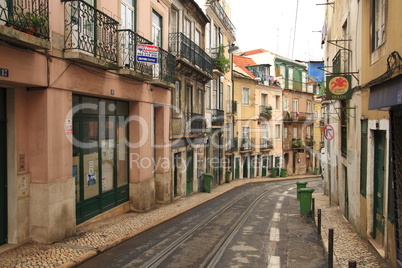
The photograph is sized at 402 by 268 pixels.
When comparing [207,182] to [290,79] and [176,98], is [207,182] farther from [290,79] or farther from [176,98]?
Result: [290,79]

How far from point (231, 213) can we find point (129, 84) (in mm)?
5868

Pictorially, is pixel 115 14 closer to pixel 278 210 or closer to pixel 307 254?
pixel 307 254

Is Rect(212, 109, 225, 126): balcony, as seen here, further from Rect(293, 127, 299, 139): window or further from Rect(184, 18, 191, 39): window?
Rect(293, 127, 299, 139): window

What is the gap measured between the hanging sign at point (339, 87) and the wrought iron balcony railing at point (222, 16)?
534 inches

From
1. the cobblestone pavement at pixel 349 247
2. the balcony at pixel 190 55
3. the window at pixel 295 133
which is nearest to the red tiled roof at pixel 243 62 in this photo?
the window at pixel 295 133

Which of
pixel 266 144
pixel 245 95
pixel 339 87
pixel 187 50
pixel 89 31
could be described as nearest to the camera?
pixel 89 31

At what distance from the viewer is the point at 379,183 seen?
757 centimetres

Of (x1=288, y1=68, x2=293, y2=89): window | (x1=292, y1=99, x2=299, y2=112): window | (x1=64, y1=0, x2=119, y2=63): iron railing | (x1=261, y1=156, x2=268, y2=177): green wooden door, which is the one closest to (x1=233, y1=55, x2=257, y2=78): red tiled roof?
(x1=288, y1=68, x2=293, y2=89): window

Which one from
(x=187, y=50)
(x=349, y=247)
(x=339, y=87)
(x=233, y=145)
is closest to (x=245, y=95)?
(x=233, y=145)

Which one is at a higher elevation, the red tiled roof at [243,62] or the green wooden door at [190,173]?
the red tiled roof at [243,62]

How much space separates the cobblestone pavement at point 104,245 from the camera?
6.24 m

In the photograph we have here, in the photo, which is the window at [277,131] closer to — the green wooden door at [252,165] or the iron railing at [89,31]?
the green wooden door at [252,165]

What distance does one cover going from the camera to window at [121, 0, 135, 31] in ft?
34.0

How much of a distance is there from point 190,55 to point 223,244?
10.4 metres
